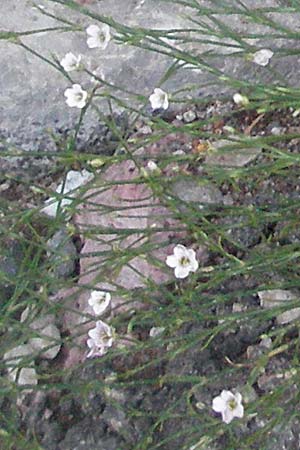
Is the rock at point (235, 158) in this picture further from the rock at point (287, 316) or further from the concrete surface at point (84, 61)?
the rock at point (287, 316)

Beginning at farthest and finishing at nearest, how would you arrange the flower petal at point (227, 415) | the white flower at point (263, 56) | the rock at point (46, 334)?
the rock at point (46, 334)
the white flower at point (263, 56)
the flower petal at point (227, 415)

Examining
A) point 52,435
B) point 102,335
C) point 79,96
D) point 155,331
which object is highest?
point 79,96

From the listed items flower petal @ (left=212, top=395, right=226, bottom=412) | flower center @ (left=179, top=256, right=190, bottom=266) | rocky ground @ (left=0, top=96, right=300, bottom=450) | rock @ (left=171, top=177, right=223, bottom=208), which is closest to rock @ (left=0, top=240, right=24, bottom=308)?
rocky ground @ (left=0, top=96, right=300, bottom=450)

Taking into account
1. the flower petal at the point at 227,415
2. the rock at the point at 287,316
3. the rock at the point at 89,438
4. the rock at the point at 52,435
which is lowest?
the rock at the point at 52,435

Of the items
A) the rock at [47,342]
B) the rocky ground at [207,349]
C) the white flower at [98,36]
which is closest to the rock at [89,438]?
the rocky ground at [207,349]

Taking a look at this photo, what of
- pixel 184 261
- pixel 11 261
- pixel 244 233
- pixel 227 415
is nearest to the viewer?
pixel 227 415

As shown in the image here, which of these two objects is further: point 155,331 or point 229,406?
point 155,331

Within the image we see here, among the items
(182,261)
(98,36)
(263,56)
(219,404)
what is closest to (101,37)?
(98,36)

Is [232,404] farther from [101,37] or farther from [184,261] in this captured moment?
[101,37]
